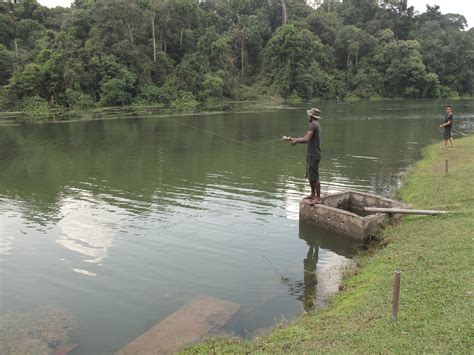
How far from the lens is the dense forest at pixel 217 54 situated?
2141 inches

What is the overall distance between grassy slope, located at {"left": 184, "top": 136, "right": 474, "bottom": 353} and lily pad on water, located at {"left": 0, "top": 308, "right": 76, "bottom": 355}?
2425 mm

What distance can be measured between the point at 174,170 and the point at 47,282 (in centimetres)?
1057

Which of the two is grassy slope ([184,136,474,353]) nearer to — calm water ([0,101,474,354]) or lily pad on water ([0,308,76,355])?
calm water ([0,101,474,354])

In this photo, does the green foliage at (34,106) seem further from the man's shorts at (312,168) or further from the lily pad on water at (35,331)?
the lily pad on water at (35,331)

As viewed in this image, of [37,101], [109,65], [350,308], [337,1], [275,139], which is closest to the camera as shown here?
[350,308]

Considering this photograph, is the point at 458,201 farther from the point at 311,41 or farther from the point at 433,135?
the point at 311,41

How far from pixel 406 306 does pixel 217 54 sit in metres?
66.9

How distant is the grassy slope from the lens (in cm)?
552

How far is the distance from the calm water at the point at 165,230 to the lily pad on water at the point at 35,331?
0.28 metres

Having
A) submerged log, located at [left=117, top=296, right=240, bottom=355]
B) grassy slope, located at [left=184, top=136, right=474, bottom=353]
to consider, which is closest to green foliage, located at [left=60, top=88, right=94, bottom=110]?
grassy slope, located at [left=184, top=136, right=474, bottom=353]

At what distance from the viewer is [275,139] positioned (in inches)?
1085

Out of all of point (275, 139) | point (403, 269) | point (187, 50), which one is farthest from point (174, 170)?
point (187, 50)

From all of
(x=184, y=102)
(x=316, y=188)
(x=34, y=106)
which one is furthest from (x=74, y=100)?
(x=316, y=188)

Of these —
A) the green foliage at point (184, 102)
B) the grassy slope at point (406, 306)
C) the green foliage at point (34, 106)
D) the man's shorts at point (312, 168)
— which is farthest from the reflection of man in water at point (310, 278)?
the green foliage at point (184, 102)
